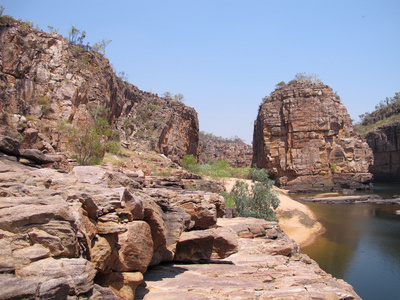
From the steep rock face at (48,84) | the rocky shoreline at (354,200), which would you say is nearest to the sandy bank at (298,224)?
the rocky shoreline at (354,200)

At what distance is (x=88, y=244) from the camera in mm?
4043

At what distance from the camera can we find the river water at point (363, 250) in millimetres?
14316

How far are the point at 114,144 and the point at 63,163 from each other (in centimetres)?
1350

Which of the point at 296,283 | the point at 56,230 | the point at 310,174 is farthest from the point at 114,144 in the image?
the point at 310,174

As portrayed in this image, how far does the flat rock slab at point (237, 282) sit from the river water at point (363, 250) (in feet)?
25.8

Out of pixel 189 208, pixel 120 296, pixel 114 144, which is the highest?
pixel 114 144

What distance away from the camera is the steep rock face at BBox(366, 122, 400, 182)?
61781 mm

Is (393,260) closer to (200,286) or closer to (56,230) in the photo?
(200,286)

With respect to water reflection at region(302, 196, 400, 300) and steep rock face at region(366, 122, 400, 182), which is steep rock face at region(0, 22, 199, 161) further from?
steep rock face at region(366, 122, 400, 182)

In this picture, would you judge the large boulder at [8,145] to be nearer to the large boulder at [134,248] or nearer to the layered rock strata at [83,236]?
the layered rock strata at [83,236]

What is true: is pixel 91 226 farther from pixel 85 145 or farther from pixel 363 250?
pixel 363 250

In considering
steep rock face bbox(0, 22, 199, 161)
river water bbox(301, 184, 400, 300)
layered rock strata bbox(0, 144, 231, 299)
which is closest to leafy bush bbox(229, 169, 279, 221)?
river water bbox(301, 184, 400, 300)

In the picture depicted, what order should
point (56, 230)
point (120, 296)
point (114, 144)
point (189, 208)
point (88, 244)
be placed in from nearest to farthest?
point (56, 230) → point (88, 244) → point (120, 296) → point (189, 208) → point (114, 144)

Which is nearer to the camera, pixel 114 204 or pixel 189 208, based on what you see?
pixel 114 204
